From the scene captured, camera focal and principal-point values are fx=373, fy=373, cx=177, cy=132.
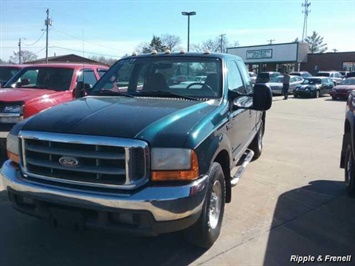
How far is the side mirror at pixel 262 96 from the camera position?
161 inches

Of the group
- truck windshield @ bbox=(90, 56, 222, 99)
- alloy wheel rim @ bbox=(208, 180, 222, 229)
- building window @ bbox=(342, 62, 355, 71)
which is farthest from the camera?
building window @ bbox=(342, 62, 355, 71)

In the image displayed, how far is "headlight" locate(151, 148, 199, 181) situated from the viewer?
2.92m

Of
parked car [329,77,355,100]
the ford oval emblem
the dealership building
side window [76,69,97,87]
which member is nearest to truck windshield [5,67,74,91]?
side window [76,69,97,87]

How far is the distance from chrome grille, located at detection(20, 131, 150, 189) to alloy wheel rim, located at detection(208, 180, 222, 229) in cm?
92

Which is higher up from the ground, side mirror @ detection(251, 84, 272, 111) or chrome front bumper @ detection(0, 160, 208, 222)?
side mirror @ detection(251, 84, 272, 111)

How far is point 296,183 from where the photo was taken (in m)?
5.85

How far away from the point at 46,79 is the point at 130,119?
203 inches

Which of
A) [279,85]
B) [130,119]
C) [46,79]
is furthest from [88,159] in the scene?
[279,85]

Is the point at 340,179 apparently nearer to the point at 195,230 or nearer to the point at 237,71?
the point at 237,71

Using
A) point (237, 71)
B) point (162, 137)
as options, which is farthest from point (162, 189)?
point (237, 71)

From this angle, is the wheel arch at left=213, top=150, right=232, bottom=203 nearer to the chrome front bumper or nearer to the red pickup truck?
the chrome front bumper

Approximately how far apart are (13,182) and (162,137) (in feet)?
4.64

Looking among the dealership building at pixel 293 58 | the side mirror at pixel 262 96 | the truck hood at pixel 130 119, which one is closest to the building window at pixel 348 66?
the dealership building at pixel 293 58

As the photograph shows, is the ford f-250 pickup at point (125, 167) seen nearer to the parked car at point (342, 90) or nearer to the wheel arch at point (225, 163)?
the wheel arch at point (225, 163)
